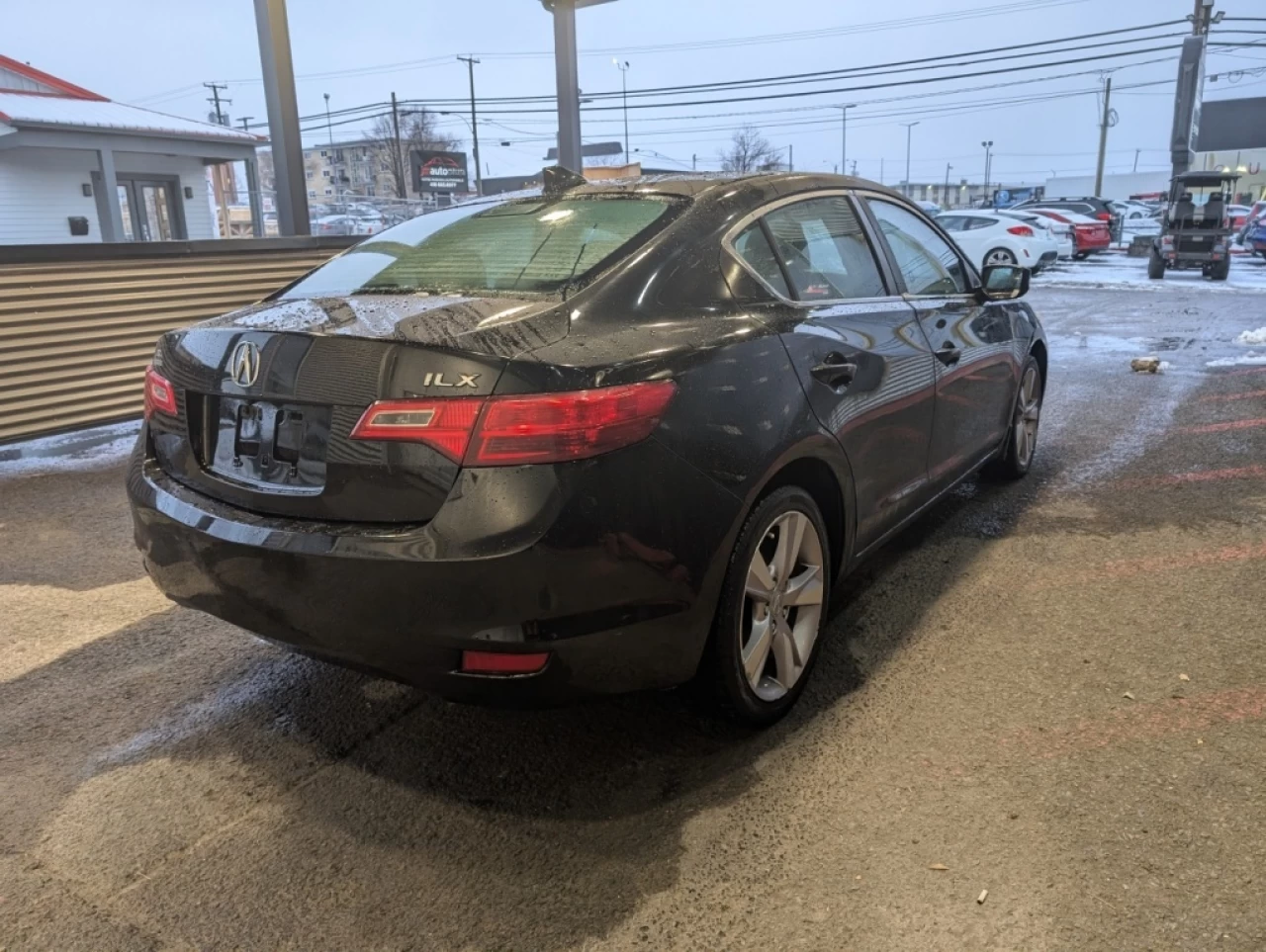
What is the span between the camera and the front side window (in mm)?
3789

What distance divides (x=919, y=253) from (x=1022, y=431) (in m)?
1.65

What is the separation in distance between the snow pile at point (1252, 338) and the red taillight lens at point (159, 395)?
35.3 feet

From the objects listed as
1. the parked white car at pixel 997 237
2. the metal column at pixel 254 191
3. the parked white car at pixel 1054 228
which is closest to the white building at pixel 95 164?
the metal column at pixel 254 191

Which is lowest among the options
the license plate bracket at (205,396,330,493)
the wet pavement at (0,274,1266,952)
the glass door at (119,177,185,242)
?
the wet pavement at (0,274,1266,952)

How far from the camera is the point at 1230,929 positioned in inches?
79.7

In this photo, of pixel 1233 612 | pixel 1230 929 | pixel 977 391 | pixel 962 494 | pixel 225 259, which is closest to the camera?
pixel 1230 929

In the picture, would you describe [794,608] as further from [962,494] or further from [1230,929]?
[962,494]

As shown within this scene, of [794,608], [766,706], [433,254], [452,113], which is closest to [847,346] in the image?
[794,608]

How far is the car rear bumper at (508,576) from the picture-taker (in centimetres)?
211

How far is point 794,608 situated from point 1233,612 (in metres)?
1.87

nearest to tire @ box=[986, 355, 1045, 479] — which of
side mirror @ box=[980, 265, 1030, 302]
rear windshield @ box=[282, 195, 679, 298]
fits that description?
side mirror @ box=[980, 265, 1030, 302]

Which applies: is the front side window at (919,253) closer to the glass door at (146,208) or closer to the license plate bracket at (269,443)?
the license plate bracket at (269,443)

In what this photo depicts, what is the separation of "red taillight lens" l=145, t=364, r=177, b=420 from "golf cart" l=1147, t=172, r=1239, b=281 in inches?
787

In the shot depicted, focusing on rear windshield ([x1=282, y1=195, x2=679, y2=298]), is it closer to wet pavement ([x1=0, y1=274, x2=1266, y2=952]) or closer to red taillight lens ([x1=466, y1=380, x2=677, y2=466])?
red taillight lens ([x1=466, y1=380, x2=677, y2=466])
